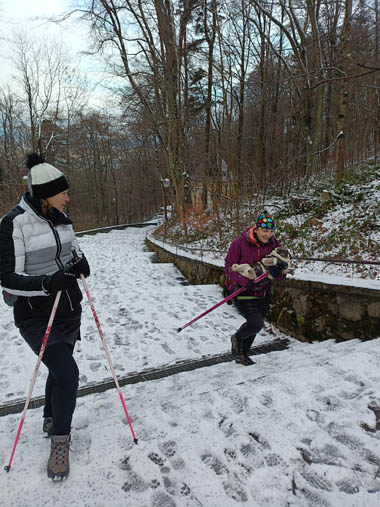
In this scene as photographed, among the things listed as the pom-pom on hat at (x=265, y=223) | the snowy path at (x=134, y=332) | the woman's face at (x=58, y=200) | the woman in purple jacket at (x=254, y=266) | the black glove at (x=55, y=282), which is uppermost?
the woman's face at (x=58, y=200)

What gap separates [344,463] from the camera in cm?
198

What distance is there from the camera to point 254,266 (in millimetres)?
3496

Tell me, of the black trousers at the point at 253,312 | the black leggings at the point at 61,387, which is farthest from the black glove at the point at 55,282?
the black trousers at the point at 253,312

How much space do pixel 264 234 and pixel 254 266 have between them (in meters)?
0.39

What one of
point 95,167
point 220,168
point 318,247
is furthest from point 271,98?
point 95,167

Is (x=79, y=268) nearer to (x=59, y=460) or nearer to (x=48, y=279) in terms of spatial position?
(x=48, y=279)

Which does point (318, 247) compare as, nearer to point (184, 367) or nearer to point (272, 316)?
point (272, 316)

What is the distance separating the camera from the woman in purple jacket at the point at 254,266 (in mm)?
3447

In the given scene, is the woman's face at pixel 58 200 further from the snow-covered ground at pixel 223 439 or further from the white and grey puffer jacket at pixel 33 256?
the snow-covered ground at pixel 223 439

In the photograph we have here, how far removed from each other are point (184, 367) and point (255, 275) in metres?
1.83

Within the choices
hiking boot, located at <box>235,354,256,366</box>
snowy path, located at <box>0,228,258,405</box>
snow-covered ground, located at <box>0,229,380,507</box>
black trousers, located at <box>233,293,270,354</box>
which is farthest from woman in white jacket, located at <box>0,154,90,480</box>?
hiking boot, located at <box>235,354,256,366</box>

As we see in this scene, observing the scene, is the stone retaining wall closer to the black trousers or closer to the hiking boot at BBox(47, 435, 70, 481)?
the black trousers

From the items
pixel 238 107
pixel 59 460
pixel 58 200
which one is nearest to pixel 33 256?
pixel 58 200

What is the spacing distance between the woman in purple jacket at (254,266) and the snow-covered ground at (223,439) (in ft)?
1.98
